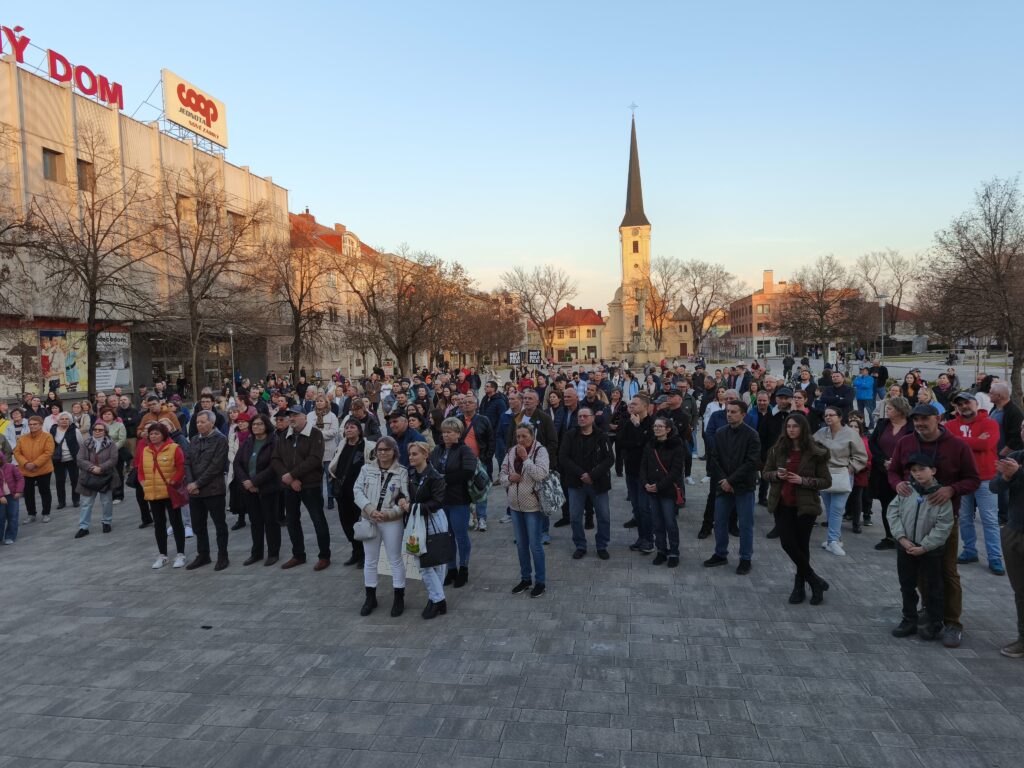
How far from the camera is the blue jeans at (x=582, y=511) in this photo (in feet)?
23.4

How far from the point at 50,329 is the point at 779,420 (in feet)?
101

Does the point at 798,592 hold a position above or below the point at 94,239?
below

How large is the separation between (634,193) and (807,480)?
98.1m

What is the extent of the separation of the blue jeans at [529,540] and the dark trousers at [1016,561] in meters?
3.76

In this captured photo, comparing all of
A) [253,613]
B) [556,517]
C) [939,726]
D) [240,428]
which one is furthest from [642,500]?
[240,428]

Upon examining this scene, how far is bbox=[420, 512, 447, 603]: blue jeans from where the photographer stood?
5.65 meters

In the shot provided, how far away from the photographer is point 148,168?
32.3 m

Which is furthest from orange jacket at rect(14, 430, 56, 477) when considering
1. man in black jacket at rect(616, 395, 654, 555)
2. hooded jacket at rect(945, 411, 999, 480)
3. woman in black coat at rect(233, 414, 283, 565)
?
hooded jacket at rect(945, 411, 999, 480)

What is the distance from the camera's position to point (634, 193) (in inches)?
3821

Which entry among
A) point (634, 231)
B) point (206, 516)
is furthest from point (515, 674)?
point (634, 231)

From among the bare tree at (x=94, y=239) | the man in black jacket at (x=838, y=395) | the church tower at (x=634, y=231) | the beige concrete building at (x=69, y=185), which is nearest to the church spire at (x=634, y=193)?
the church tower at (x=634, y=231)

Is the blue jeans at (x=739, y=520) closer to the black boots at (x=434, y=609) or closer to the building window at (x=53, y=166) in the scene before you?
the black boots at (x=434, y=609)

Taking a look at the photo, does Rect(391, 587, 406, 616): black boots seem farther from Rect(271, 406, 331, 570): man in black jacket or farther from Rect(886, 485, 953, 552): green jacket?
Rect(886, 485, 953, 552): green jacket

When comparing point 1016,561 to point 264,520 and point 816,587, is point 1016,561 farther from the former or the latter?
point 264,520
